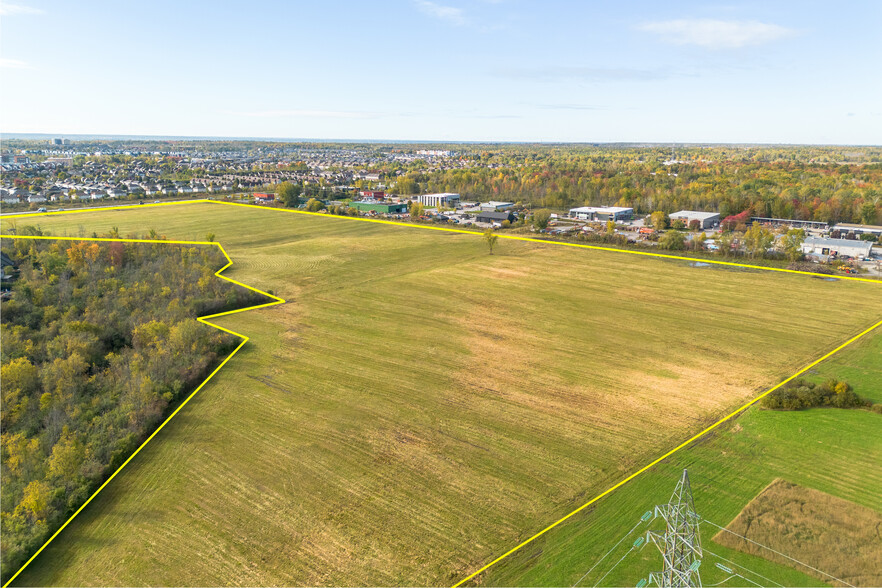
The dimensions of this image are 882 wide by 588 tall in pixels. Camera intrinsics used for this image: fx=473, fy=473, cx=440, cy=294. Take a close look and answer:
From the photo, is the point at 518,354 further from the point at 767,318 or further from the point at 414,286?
the point at 767,318

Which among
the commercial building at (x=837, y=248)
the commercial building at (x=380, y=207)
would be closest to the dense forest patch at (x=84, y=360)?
the commercial building at (x=380, y=207)

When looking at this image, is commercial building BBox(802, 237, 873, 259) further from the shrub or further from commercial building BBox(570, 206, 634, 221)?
the shrub

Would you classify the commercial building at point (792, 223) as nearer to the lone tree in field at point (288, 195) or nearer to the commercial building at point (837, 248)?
the commercial building at point (837, 248)

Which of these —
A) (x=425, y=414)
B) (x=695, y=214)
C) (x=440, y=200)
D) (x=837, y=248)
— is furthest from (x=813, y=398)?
(x=440, y=200)

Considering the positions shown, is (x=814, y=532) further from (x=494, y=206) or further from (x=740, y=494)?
(x=494, y=206)

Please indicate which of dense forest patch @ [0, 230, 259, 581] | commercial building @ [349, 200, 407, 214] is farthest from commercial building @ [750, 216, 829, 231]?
A: dense forest patch @ [0, 230, 259, 581]

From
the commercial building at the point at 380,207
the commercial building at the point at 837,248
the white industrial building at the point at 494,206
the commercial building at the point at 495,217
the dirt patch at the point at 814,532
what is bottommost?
the dirt patch at the point at 814,532
